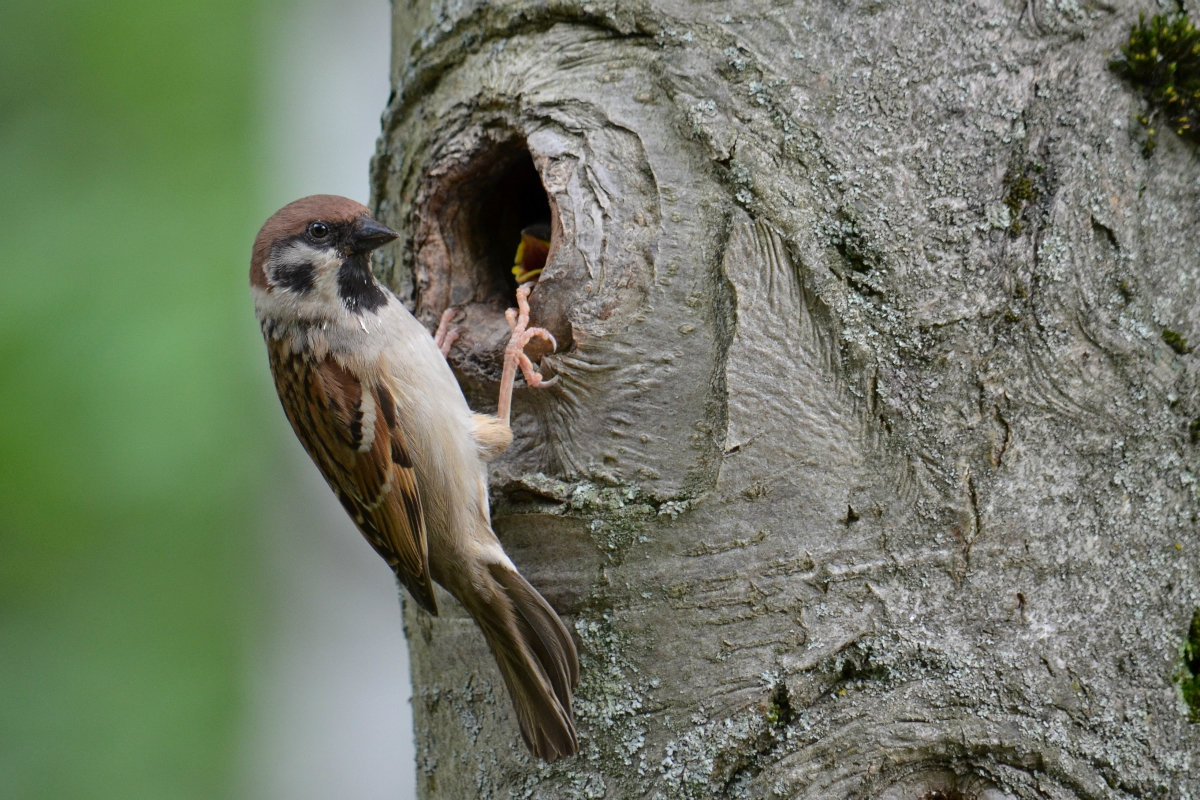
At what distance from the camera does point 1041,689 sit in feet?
5.38

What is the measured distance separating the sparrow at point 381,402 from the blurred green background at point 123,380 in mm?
1276

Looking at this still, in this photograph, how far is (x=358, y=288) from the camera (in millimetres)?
2465

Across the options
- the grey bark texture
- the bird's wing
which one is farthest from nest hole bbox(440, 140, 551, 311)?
the grey bark texture

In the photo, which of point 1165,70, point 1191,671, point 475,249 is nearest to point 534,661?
point 475,249

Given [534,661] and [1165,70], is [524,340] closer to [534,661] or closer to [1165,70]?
[534,661]

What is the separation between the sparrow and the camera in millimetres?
2127

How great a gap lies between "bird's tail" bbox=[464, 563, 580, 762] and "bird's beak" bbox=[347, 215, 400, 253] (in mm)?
877

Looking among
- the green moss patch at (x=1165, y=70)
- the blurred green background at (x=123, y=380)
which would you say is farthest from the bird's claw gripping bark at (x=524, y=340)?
the blurred green background at (x=123, y=380)

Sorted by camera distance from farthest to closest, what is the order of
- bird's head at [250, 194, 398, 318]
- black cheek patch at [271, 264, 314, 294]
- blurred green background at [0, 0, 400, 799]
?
blurred green background at [0, 0, 400, 799]
black cheek patch at [271, 264, 314, 294]
bird's head at [250, 194, 398, 318]

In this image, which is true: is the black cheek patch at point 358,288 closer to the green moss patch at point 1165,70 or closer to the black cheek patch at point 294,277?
the black cheek patch at point 294,277

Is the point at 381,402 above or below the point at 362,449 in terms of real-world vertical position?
above

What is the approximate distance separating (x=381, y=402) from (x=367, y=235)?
1.43 ft

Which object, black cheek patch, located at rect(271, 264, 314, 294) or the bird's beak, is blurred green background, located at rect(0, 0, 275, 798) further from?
the bird's beak

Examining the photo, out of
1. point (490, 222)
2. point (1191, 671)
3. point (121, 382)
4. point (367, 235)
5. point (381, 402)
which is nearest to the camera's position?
point (1191, 671)
